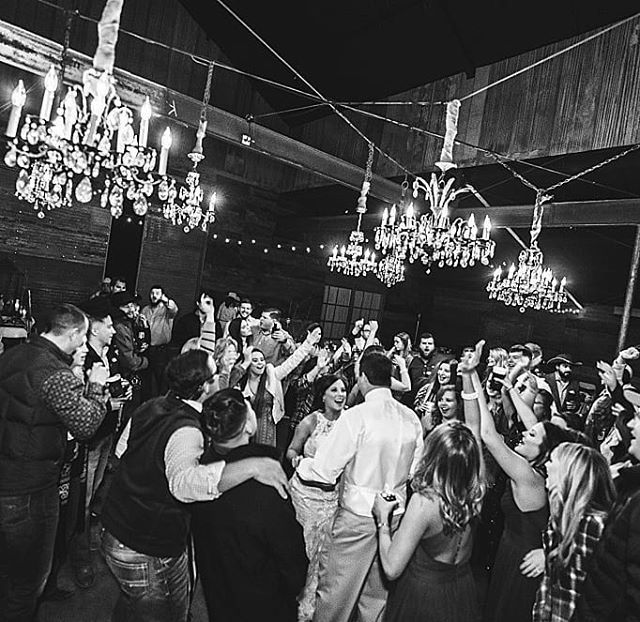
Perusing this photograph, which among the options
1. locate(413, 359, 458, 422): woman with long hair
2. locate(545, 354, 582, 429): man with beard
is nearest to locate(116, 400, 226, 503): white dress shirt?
locate(413, 359, 458, 422): woman with long hair

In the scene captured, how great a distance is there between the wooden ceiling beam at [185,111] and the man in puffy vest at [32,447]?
10.9 feet

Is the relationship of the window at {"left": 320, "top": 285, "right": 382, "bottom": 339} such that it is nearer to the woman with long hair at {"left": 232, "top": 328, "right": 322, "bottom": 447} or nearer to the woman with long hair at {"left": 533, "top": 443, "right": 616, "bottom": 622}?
the woman with long hair at {"left": 232, "top": 328, "right": 322, "bottom": 447}

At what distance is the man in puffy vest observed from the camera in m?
2.30

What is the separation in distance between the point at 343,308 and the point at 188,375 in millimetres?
11322

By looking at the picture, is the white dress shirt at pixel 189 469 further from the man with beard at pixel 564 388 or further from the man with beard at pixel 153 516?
the man with beard at pixel 564 388

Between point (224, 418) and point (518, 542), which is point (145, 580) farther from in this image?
point (518, 542)

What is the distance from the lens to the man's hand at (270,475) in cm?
180

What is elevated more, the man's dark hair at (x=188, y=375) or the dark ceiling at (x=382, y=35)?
the dark ceiling at (x=382, y=35)

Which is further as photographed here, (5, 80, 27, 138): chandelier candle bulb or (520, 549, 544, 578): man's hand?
(5, 80, 27, 138): chandelier candle bulb

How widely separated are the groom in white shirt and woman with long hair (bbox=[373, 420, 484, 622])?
1.76ft

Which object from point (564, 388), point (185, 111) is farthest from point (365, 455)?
point (185, 111)

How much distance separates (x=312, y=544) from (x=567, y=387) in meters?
4.52

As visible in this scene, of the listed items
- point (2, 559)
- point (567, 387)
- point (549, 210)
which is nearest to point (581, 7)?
point (549, 210)

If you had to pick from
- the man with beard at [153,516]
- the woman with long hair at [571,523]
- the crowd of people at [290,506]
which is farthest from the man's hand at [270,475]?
the woman with long hair at [571,523]
